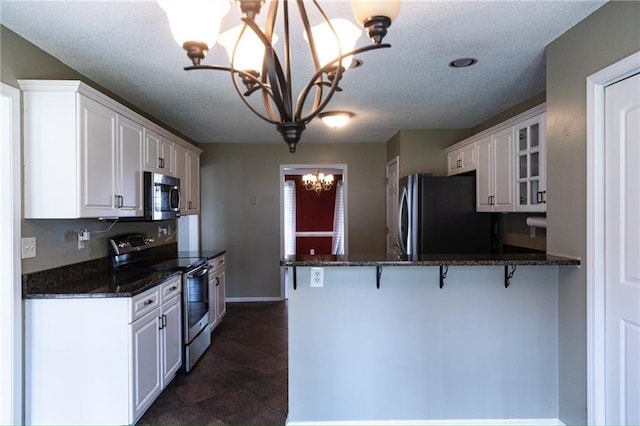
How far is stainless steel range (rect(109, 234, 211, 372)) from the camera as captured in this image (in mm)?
3082

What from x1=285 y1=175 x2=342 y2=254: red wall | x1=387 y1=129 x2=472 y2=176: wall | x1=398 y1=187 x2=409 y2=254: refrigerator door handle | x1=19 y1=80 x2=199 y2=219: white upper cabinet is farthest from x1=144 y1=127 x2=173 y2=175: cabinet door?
x1=285 y1=175 x2=342 y2=254: red wall

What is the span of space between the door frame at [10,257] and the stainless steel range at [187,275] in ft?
2.24

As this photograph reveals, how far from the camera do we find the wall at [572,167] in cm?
188

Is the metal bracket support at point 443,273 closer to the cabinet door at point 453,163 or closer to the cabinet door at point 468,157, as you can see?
the cabinet door at point 468,157

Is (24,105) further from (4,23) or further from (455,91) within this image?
(455,91)

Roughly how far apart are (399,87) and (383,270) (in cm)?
160

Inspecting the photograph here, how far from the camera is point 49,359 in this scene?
221 cm

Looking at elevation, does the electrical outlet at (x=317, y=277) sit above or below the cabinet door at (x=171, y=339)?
above

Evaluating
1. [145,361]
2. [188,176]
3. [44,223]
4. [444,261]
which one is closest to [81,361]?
[145,361]

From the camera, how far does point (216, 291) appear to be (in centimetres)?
424

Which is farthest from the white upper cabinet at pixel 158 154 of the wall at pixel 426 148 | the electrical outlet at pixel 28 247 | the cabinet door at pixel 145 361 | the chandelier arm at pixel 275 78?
the wall at pixel 426 148

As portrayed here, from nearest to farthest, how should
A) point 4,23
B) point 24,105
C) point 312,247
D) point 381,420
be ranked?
point 4,23 < point 24,105 < point 381,420 < point 312,247

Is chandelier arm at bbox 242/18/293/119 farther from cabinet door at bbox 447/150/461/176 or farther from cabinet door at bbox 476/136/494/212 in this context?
cabinet door at bbox 447/150/461/176

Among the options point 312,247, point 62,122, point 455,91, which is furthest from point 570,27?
point 312,247
